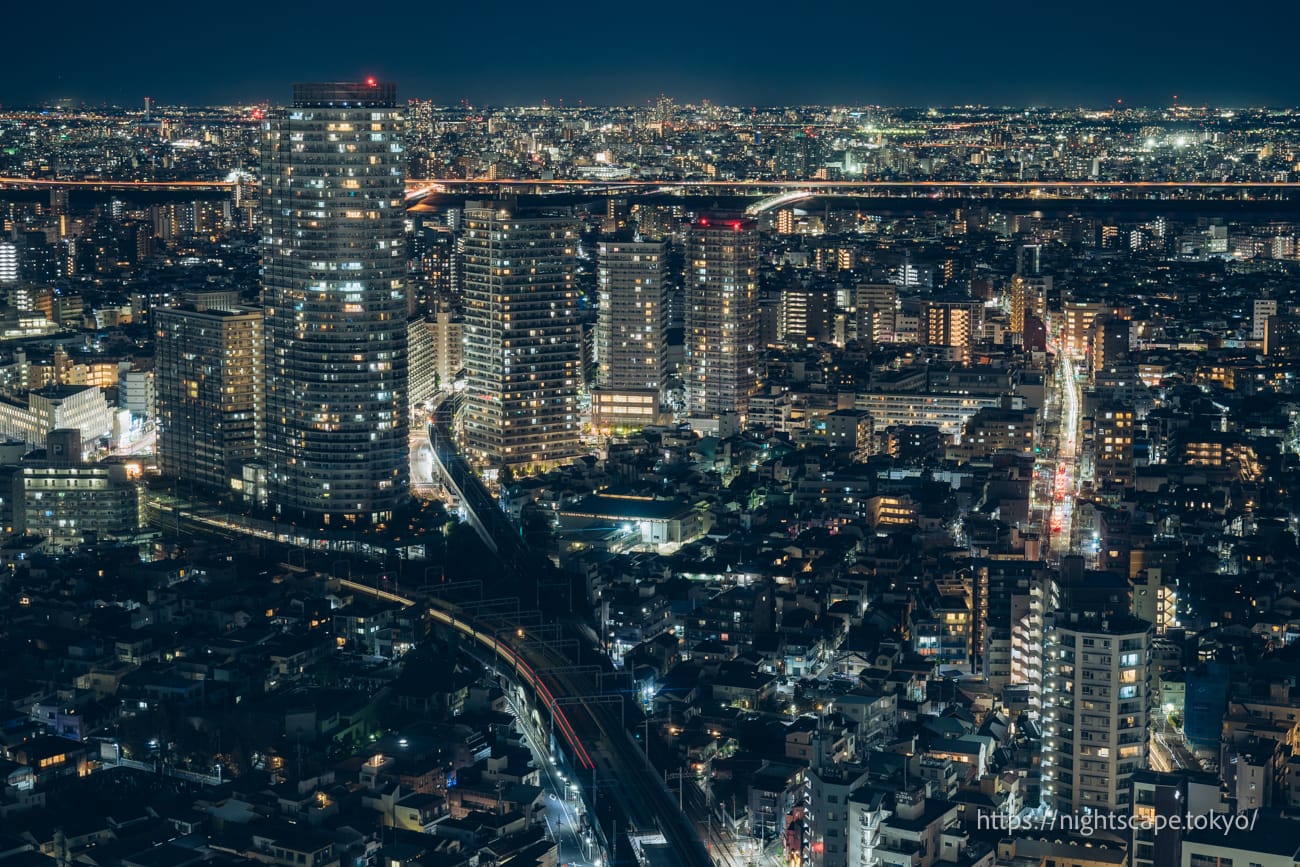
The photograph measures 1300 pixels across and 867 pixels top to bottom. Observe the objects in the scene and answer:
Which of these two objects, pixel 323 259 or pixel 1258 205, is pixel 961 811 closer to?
pixel 323 259

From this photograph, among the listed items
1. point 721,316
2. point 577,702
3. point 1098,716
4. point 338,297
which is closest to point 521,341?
point 338,297

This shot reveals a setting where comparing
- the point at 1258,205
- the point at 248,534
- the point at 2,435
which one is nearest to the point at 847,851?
the point at 248,534

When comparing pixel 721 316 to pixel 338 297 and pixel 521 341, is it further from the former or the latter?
pixel 338 297

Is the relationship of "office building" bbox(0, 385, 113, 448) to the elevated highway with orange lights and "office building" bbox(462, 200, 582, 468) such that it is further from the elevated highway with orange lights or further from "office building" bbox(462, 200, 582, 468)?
the elevated highway with orange lights

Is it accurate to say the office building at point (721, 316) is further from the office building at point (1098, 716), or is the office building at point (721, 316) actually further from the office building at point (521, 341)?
the office building at point (1098, 716)

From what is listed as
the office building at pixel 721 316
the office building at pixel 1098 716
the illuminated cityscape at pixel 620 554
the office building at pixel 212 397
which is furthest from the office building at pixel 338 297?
the office building at pixel 1098 716

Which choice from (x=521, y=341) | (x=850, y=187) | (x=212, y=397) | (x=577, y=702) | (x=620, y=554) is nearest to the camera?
(x=577, y=702)
